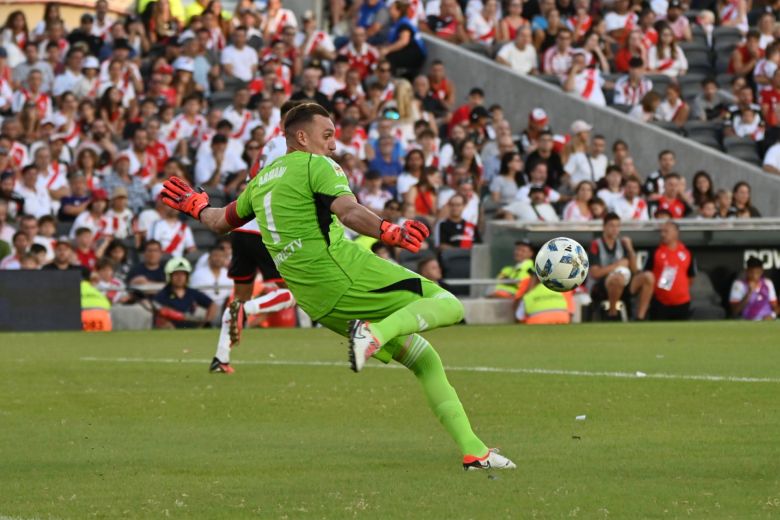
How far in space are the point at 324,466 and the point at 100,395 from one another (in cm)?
431

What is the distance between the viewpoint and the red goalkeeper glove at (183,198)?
30.6 ft

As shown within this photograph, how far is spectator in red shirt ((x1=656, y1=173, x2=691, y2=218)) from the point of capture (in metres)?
23.9

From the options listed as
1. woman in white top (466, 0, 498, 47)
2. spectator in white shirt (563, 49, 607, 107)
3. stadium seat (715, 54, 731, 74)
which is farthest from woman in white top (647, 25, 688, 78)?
woman in white top (466, 0, 498, 47)

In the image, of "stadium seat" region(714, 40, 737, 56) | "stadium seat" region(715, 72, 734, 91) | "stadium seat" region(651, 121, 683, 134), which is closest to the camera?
"stadium seat" region(651, 121, 683, 134)

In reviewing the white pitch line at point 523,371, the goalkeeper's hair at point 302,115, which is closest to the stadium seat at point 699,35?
the white pitch line at point 523,371

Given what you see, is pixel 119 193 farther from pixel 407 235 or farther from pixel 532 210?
pixel 407 235

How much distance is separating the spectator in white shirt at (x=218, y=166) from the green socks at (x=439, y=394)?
15.3 metres

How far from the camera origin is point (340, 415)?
1084 centimetres

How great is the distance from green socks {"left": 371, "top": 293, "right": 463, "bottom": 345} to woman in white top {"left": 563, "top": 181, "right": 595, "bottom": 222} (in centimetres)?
1518

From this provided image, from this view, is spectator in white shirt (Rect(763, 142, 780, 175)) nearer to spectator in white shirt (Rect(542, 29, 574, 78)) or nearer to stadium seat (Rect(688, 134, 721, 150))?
stadium seat (Rect(688, 134, 721, 150))

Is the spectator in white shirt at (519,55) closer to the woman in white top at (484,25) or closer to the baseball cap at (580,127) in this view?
the woman in white top at (484,25)

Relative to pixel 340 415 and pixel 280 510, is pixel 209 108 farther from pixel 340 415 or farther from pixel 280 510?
pixel 280 510

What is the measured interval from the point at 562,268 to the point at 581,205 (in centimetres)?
1341

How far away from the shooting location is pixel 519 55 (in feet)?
89.0
